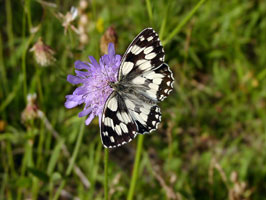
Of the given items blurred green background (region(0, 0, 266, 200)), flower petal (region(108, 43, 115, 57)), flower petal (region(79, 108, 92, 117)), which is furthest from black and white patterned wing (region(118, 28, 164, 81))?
blurred green background (region(0, 0, 266, 200))

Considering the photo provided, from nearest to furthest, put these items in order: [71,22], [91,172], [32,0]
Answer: [71,22] < [91,172] < [32,0]

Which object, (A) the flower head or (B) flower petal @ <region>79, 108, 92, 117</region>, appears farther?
(A) the flower head

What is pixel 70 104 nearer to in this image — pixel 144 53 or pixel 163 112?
pixel 144 53

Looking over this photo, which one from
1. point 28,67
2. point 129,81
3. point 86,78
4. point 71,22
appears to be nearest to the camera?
point 129,81

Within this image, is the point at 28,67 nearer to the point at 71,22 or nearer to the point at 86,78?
the point at 71,22

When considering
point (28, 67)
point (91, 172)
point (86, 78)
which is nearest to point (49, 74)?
point (28, 67)

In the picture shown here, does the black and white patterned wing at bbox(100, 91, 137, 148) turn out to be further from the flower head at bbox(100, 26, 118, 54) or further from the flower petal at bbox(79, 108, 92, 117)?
the flower head at bbox(100, 26, 118, 54)

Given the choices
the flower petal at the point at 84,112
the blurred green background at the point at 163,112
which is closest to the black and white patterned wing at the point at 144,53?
the flower petal at the point at 84,112
